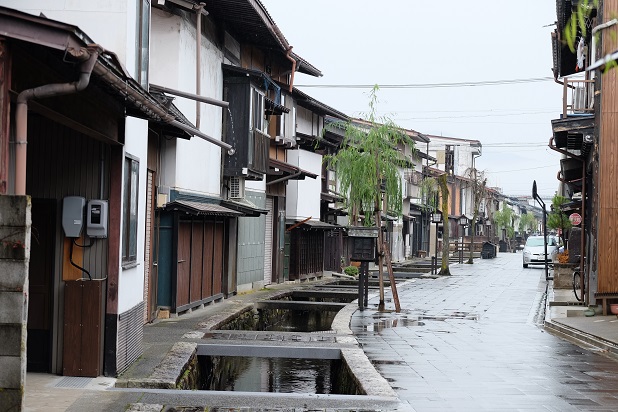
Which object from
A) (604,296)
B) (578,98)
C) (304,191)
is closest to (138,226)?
(604,296)

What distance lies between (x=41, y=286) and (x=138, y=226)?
1.75 meters

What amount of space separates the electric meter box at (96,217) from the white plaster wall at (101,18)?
185cm

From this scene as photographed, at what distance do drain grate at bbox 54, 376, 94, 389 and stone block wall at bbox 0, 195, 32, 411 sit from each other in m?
3.61

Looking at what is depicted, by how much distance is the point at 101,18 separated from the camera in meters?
11.7

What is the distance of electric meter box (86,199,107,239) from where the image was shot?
11.4 metres

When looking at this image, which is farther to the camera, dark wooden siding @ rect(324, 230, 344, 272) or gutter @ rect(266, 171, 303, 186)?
dark wooden siding @ rect(324, 230, 344, 272)

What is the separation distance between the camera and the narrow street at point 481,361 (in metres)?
11.3

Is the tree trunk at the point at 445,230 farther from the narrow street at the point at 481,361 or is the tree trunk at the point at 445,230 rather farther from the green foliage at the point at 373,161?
the green foliage at the point at 373,161

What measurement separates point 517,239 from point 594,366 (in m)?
116

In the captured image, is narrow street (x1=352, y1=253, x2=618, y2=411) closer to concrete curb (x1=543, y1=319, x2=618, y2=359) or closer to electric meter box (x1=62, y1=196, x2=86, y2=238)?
concrete curb (x1=543, y1=319, x2=618, y2=359)

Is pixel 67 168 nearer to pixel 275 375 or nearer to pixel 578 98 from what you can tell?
pixel 275 375

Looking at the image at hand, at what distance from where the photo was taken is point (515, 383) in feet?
41.3

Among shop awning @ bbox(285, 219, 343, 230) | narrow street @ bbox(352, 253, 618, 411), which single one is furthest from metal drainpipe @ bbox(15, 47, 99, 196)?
shop awning @ bbox(285, 219, 343, 230)

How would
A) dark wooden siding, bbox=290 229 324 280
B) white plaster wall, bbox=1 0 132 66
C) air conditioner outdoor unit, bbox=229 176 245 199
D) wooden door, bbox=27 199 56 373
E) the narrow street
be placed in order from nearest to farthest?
the narrow street < white plaster wall, bbox=1 0 132 66 < wooden door, bbox=27 199 56 373 < air conditioner outdoor unit, bbox=229 176 245 199 < dark wooden siding, bbox=290 229 324 280
